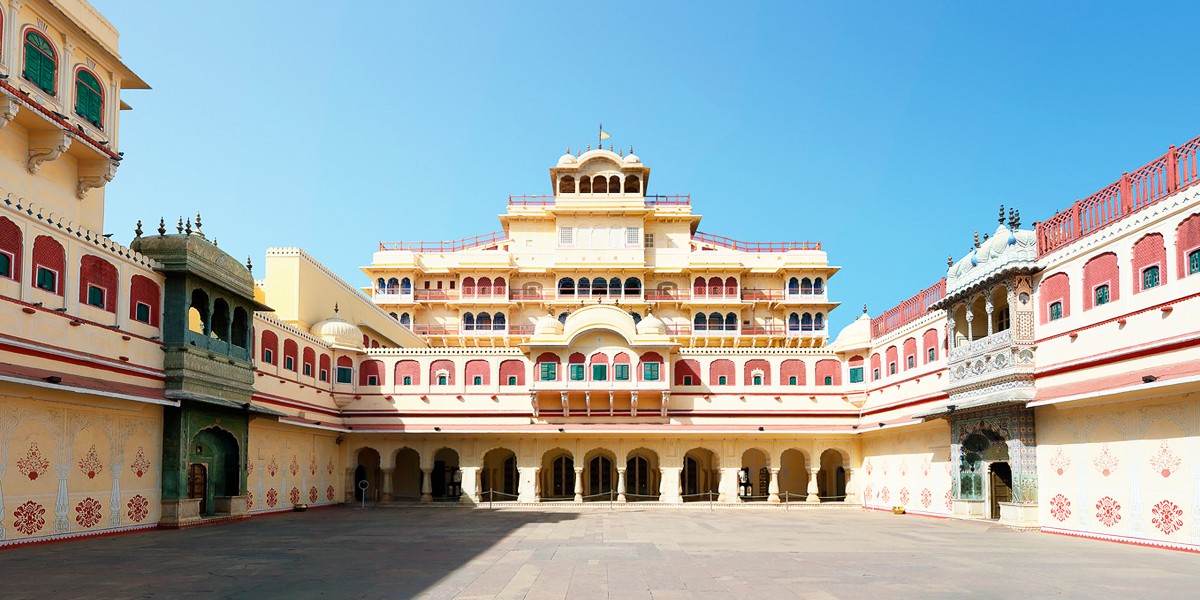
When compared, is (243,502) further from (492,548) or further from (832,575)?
(832,575)

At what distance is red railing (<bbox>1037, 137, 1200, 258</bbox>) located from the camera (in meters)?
20.0

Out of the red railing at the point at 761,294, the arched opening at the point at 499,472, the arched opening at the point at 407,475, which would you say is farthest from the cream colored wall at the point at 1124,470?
the arched opening at the point at 407,475

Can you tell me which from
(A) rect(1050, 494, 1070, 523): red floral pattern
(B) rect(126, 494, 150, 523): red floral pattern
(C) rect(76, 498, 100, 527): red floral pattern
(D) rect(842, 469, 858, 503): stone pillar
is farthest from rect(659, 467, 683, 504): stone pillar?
(C) rect(76, 498, 100, 527): red floral pattern

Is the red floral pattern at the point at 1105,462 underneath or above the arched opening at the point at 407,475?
above

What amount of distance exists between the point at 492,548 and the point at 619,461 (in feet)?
72.7

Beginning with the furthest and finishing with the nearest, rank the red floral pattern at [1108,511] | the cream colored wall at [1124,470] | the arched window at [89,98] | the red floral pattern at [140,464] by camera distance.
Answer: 1. the red floral pattern at [140,464]
2. the arched window at [89,98]
3. the red floral pattern at [1108,511]
4. the cream colored wall at [1124,470]

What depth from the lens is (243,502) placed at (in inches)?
1227

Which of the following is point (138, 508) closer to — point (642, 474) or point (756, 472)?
point (642, 474)

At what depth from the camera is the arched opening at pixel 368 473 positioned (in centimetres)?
4462

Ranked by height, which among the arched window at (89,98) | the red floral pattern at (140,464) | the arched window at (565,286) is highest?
the arched window at (89,98)

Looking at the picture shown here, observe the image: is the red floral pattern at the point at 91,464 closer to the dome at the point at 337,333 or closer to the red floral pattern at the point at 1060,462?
the dome at the point at 337,333

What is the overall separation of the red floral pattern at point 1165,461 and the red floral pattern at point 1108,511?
5.87ft

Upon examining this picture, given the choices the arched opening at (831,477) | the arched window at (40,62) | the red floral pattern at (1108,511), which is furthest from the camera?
the arched opening at (831,477)

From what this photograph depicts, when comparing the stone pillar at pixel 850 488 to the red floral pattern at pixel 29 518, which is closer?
the red floral pattern at pixel 29 518
